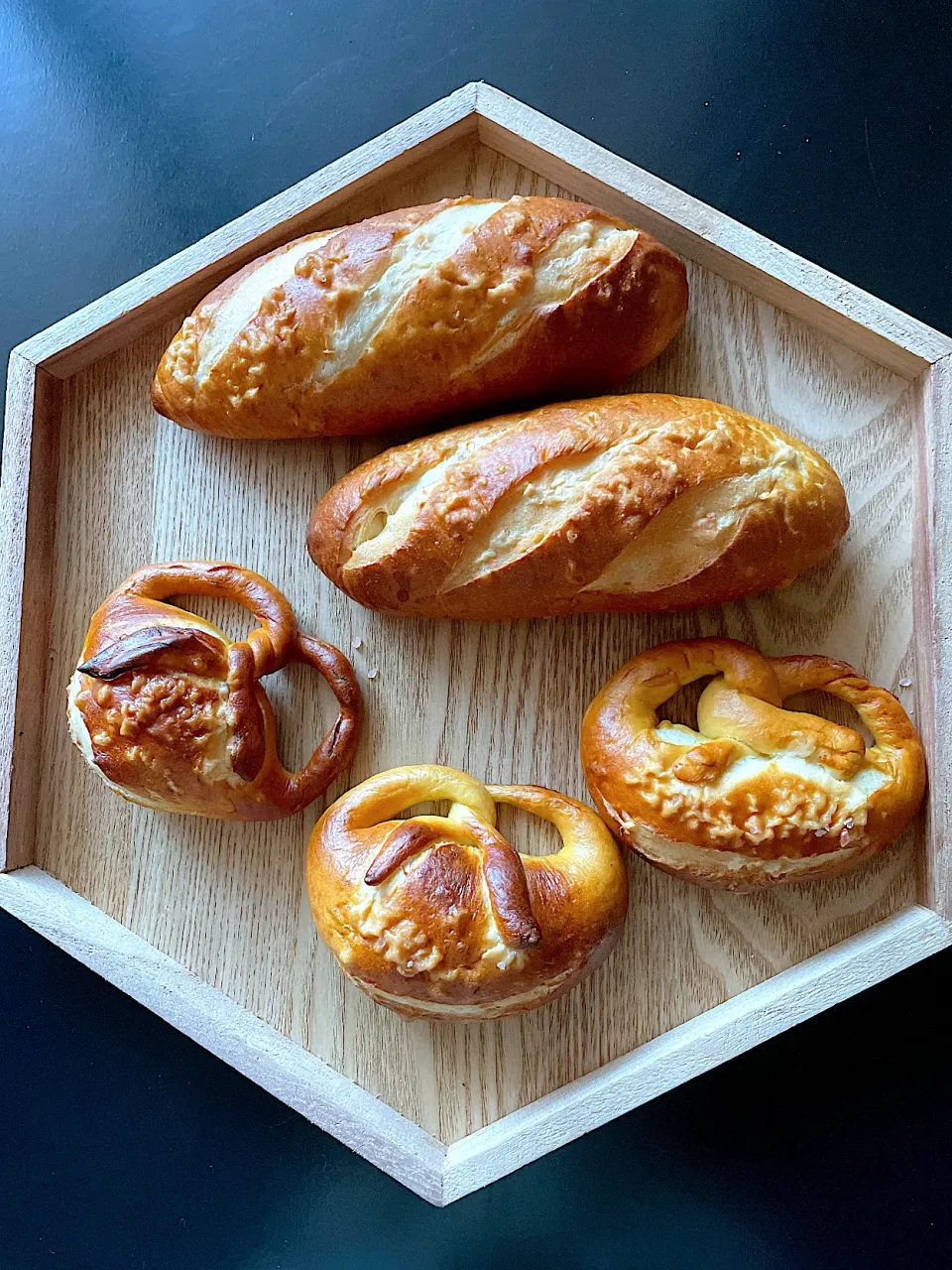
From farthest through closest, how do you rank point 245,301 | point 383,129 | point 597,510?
point 383,129 < point 245,301 < point 597,510

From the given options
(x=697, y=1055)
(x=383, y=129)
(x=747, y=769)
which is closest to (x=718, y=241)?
(x=383, y=129)

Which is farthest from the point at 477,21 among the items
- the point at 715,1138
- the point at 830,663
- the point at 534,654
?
the point at 715,1138

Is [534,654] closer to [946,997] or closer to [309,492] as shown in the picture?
[309,492]

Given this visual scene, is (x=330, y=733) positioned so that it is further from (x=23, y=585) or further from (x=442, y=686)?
(x=23, y=585)

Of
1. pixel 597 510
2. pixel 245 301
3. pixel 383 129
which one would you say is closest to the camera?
pixel 597 510

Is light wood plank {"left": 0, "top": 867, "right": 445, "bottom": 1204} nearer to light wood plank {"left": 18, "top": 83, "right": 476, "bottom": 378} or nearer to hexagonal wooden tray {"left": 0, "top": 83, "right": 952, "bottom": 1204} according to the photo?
hexagonal wooden tray {"left": 0, "top": 83, "right": 952, "bottom": 1204}

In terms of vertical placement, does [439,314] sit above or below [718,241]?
below
